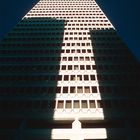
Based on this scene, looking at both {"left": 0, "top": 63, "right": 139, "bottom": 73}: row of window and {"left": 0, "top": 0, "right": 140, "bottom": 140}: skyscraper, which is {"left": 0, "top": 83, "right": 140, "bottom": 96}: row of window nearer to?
{"left": 0, "top": 0, "right": 140, "bottom": 140}: skyscraper

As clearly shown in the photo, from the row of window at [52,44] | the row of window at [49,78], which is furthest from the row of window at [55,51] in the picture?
the row of window at [49,78]

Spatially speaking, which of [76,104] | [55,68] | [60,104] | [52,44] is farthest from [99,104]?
[52,44]

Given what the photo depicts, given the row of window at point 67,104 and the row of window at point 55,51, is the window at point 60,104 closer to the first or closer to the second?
the row of window at point 67,104

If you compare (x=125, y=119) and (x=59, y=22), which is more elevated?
(x=59, y=22)

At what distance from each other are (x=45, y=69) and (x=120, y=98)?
15081 millimetres

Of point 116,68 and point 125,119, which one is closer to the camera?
point 125,119

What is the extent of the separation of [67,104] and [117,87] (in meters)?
9.30

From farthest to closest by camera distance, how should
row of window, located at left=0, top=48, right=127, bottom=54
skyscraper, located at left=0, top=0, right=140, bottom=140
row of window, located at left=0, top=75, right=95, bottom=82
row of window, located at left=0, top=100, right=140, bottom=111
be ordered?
row of window, located at left=0, top=48, right=127, bottom=54 → row of window, located at left=0, top=75, right=95, bottom=82 → row of window, located at left=0, top=100, right=140, bottom=111 → skyscraper, located at left=0, top=0, right=140, bottom=140

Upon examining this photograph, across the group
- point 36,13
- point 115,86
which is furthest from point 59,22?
point 115,86

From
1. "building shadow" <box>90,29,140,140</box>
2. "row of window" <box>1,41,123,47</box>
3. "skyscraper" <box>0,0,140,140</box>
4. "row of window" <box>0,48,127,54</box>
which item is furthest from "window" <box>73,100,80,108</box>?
"row of window" <box>1,41,123,47</box>

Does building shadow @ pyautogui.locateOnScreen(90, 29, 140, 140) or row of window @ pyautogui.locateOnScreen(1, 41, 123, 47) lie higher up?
row of window @ pyautogui.locateOnScreen(1, 41, 123, 47)

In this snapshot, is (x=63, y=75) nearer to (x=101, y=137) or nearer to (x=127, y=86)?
(x=127, y=86)

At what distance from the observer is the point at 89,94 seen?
113 ft

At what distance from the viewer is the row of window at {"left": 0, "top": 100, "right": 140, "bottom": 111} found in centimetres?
3266
